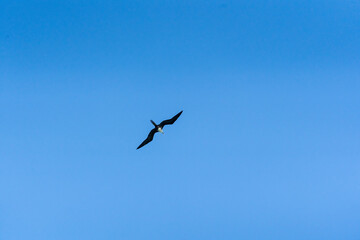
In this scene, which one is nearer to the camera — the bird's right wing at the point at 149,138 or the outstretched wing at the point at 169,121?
the outstretched wing at the point at 169,121

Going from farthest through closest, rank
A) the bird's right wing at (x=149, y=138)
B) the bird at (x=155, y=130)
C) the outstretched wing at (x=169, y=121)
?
1. the bird's right wing at (x=149, y=138)
2. the bird at (x=155, y=130)
3. the outstretched wing at (x=169, y=121)

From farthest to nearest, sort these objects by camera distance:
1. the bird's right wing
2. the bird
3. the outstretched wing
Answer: the bird's right wing < the bird < the outstretched wing

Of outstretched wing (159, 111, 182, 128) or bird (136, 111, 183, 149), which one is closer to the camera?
outstretched wing (159, 111, 182, 128)

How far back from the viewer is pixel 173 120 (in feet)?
157

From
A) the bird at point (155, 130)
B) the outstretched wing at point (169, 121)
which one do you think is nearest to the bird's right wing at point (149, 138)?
the bird at point (155, 130)

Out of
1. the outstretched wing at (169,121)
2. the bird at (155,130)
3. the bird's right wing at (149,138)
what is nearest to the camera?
the outstretched wing at (169,121)

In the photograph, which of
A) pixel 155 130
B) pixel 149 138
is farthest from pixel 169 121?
pixel 149 138

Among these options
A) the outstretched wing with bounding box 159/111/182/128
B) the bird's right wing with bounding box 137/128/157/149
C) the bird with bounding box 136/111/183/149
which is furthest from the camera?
the bird's right wing with bounding box 137/128/157/149

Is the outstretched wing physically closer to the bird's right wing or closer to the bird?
the bird

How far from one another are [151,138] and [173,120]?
446 cm

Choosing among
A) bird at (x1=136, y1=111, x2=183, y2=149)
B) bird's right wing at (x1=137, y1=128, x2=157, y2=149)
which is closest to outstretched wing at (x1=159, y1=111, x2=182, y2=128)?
bird at (x1=136, y1=111, x2=183, y2=149)

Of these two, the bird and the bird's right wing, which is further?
the bird's right wing

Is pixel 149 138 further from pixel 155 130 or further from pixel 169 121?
pixel 169 121

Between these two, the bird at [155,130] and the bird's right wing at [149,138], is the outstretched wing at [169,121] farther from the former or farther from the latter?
the bird's right wing at [149,138]
